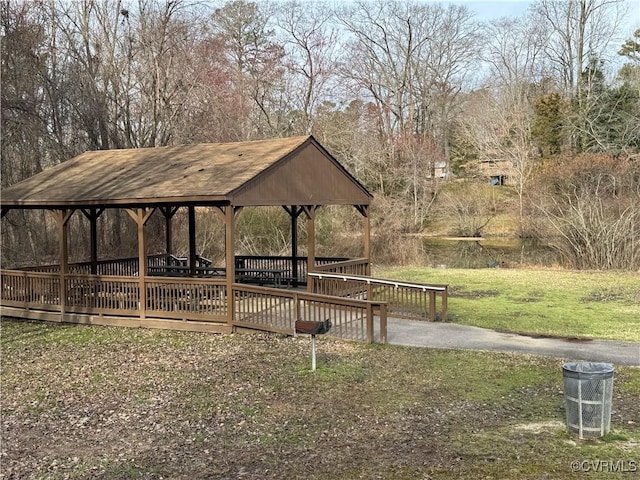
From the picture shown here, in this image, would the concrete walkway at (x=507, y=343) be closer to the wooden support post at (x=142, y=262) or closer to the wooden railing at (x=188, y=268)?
the wooden railing at (x=188, y=268)

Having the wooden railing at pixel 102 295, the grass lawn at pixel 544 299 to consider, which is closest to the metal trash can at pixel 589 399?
the grass lawn at pixel 544 299

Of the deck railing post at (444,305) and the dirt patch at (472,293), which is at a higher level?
the deck railing post at (444,305)

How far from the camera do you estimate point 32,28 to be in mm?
25828

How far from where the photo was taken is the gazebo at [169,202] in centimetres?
1293

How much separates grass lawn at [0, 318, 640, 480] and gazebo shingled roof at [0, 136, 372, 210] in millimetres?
3291

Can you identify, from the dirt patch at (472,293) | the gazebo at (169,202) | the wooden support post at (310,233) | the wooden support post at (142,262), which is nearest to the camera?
the gazebo at (169,202)

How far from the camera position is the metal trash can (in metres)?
6.46

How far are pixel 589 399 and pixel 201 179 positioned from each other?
30.6 ft

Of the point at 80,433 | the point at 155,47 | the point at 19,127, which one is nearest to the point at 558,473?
the point at 80,433

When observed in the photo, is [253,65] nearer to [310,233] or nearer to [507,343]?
[310,233]

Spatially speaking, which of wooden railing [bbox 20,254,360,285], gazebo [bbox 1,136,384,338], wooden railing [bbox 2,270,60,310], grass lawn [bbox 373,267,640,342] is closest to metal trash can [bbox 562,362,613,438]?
grass lawn [bbox 373,267,640,342]

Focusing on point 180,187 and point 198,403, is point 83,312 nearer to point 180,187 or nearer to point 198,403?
point 180,187

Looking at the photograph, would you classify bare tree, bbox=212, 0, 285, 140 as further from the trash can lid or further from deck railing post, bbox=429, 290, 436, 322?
the trash can lid

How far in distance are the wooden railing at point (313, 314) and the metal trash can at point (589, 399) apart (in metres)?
4.67
